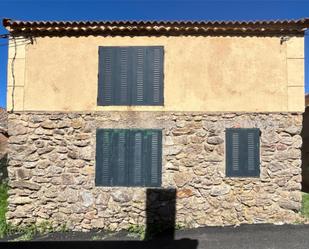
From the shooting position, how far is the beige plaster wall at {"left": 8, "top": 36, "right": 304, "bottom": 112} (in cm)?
951

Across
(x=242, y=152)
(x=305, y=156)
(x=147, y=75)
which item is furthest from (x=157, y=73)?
(x=305, y=156)

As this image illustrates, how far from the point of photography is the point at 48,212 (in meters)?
9.45

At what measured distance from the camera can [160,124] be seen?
373 inches

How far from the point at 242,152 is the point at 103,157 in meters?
3.06

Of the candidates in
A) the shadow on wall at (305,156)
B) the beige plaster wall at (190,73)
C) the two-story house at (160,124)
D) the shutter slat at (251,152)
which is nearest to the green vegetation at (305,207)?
the two-story house at (160,124)

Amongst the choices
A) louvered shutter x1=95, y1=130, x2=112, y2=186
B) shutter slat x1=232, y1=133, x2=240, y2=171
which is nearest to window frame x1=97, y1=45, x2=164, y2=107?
louvered shutter x1=95, y1=130, x2=112, y2=186

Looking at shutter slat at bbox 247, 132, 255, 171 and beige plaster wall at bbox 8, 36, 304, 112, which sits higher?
beige plaster wall at bbox 8, 36, 304, 112

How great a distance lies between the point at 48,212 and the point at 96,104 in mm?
2604

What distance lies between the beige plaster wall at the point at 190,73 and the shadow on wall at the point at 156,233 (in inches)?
77.9

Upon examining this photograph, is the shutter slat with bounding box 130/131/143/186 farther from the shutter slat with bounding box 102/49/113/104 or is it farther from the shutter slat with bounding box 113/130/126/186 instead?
the shutter slat with bounding box 102/49/113/104

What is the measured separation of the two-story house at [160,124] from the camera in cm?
938

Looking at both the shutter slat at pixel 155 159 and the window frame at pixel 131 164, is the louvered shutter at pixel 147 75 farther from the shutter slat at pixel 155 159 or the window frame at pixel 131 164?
the shutter slat at pixel 155 159

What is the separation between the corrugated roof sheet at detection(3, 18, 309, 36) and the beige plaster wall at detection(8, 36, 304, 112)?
16 centimetres

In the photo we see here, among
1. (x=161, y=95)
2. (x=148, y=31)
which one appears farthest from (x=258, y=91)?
Result: (x=148, y=31)
